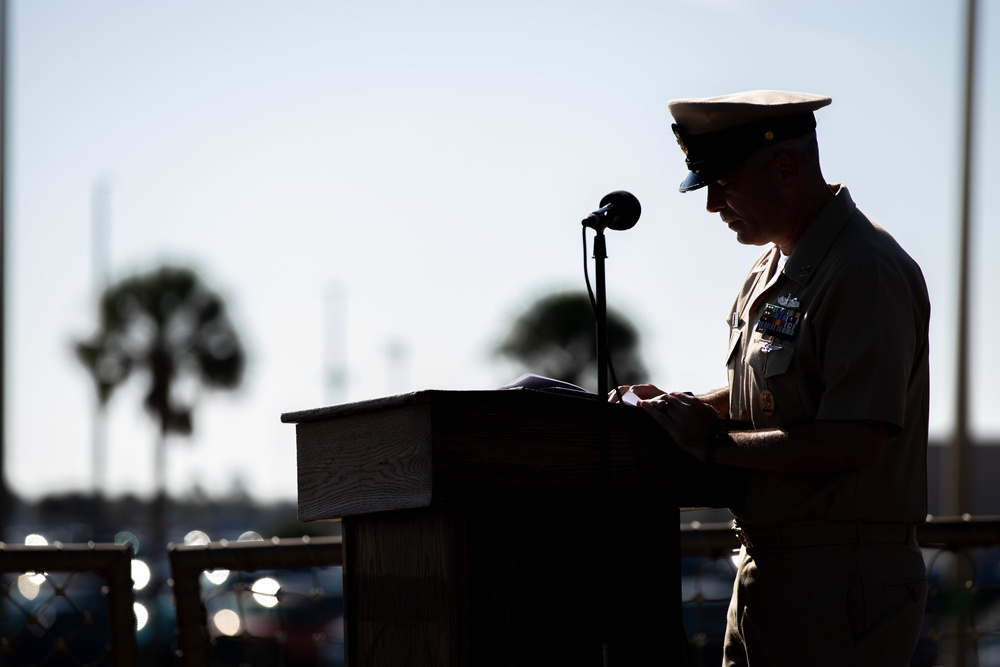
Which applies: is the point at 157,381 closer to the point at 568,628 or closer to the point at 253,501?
the point at 568,628

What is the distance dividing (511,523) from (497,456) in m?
0.16

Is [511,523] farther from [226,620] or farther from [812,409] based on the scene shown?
[226,620]

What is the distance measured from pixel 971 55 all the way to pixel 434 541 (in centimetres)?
945

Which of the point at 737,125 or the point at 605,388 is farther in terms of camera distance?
the point at 737,125

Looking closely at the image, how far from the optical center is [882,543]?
284 centimetres

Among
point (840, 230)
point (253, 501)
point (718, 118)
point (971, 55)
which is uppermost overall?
point (971, 55)

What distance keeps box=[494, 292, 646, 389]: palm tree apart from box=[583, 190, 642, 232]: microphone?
28.0 metres

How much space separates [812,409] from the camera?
284 cm

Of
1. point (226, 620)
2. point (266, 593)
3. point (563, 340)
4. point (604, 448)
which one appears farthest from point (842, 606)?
point (563, 340)

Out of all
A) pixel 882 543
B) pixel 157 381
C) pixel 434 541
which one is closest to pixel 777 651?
pixel 882 543

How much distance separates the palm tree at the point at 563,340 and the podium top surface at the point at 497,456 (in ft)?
91.4

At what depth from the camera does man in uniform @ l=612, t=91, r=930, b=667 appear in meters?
2.73

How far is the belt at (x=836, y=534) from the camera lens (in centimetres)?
283

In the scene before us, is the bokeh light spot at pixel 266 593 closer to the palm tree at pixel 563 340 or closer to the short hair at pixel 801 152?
the short hair at pixel 801 152
